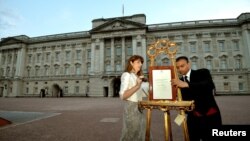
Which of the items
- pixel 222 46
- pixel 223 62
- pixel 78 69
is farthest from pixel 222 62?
pixel 78 69

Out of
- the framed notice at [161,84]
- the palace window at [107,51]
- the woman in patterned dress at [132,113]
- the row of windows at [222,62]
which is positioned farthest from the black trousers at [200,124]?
the palace window at [107,51]

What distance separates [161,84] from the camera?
2.71 meters

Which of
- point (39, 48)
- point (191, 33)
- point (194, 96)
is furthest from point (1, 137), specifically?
point (39, 48)

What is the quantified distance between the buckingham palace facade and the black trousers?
3173cm

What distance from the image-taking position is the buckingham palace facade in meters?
34.4

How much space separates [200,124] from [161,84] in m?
0.93

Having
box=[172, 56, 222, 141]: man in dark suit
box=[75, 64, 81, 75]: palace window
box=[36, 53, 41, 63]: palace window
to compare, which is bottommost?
box=[172, 56, 222, 141]: man in dark suit

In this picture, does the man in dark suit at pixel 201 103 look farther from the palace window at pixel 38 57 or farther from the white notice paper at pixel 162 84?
the palace window at pixel 38 57

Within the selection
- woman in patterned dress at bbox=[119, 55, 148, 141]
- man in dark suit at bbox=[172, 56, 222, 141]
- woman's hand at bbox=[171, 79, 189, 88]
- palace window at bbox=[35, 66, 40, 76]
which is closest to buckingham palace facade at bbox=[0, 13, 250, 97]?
palace window at bbox=[35, 66, 40, 76]

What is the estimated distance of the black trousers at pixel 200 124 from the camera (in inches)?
102

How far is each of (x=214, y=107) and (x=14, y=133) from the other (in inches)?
244

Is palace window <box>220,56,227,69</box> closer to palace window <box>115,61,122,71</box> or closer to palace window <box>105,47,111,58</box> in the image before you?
palace window <box>115,61,122,71</box>

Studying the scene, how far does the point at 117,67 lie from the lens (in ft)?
128

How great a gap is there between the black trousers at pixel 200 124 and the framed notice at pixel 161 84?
578 millimetres
